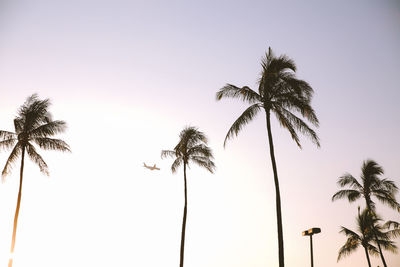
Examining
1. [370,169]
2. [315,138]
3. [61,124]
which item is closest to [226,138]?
[315,138]

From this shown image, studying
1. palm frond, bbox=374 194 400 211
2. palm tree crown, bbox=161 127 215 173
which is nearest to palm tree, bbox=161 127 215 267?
palm tree crown, bbox=161 127 215 173

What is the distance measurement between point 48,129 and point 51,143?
1.02 m

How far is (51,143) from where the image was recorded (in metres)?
22.6

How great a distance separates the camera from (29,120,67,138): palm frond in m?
22.3

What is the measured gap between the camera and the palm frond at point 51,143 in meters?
22.5

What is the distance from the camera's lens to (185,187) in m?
25.9

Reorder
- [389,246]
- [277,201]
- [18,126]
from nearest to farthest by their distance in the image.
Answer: [277,201] → [18,126] → [389,246]

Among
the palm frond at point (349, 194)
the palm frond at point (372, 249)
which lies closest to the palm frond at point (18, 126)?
the palm frond at point (349, 194)

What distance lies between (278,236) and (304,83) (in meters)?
8.94

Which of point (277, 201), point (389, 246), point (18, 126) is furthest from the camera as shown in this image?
point (389, 246)

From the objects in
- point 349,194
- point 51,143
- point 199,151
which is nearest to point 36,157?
point 51,143

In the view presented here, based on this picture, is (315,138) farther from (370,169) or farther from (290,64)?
(370,169)

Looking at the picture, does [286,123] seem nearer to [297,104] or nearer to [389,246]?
[297,104]

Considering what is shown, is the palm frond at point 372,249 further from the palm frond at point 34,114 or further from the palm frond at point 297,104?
the palm frond at point 34,114
